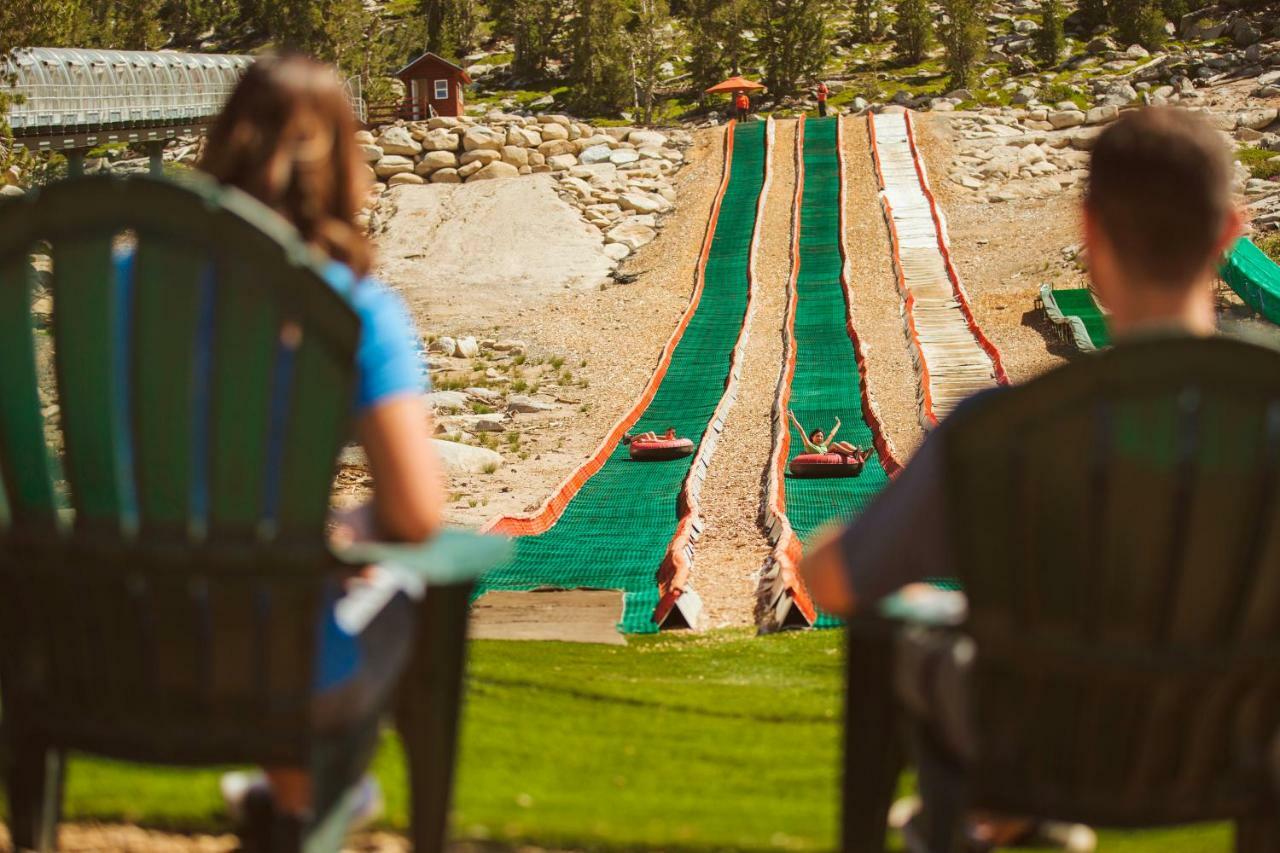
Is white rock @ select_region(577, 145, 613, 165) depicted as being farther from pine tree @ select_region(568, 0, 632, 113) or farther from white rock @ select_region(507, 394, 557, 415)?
pine tree @ select_region(568, 0, 632, 113)

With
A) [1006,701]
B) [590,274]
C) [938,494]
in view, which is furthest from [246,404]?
[590,274]

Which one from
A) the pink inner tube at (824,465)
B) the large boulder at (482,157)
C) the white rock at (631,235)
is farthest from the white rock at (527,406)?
the large boulder at (482,157)

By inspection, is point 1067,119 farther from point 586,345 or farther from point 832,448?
point 832,448

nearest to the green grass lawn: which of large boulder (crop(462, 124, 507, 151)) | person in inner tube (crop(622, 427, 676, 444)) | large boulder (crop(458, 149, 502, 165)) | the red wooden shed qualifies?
person in inner tube (crop(622, 427, 676, 444))

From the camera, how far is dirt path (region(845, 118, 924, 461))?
19953 millimetres

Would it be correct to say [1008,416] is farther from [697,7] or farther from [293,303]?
[697,7]

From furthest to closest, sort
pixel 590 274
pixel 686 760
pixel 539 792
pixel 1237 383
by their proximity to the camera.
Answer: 1. pixel 590 274
2. pixel 686 760
3. pixel 539 792
4. pixel 1237 383

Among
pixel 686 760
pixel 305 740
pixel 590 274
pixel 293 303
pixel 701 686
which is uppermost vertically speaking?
pixel 293 303

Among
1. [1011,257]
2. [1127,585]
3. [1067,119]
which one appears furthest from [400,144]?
[1127,585]

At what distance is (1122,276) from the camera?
2.43 m

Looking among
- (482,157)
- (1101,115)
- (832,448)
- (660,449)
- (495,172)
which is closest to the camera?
(832,448)

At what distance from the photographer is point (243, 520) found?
2.36m

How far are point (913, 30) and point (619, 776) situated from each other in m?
56.7

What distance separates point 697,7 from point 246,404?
61.3m
